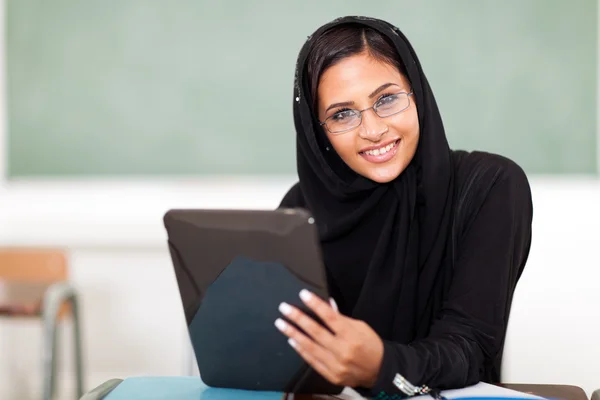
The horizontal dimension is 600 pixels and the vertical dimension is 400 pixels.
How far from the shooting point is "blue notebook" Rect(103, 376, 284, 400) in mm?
967

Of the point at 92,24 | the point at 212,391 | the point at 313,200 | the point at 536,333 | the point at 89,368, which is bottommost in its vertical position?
the point at 89,368

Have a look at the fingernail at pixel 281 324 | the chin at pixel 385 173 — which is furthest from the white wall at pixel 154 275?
the fingernail at pixel 281 324

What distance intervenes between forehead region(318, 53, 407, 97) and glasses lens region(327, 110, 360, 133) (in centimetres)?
4

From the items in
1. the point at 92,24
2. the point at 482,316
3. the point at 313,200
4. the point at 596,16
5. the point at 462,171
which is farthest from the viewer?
the point at 92,24

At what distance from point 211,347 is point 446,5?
1983 mm

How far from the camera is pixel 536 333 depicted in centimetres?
272

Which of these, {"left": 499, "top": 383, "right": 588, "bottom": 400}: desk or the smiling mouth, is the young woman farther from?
{"left": 499, "top": 383, "right": 588, "bottom": 400}: desk

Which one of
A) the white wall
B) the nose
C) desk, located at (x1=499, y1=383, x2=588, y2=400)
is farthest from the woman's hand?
the white wall

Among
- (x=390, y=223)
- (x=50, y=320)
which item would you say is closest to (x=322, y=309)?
(x=390, y=223)

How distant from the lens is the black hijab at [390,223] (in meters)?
1.28

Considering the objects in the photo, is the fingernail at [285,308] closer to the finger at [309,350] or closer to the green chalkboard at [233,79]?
the finger at [309,350]

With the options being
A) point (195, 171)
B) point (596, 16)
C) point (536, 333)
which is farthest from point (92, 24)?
point (536, 333)

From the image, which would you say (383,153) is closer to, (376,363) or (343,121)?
(343,121)

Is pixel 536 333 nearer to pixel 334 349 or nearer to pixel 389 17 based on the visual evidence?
pixel 389 17
